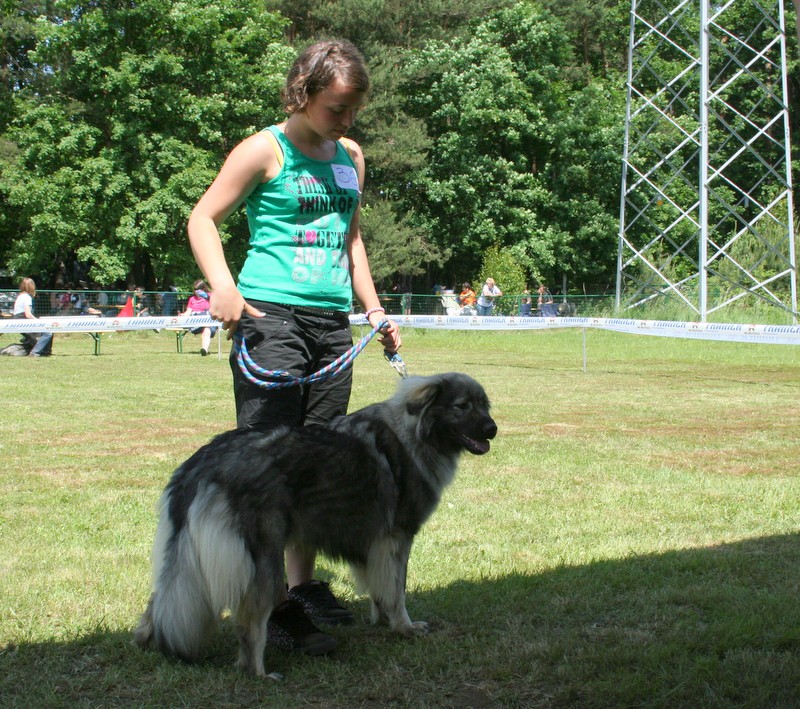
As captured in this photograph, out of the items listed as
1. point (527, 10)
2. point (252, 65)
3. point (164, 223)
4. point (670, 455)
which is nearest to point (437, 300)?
point (164, 223)

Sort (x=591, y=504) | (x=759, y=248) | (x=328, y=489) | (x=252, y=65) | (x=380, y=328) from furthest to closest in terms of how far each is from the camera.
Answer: (x=252, y=65), (x=759, y=248), (x=591, y=504), (x=380, y=328), (x=328, y=489)

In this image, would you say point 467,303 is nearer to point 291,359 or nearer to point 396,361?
point 396,361

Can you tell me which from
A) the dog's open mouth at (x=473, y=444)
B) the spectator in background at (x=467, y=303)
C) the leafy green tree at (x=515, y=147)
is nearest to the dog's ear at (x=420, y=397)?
the dog's open mouth at (x=473, y=444)

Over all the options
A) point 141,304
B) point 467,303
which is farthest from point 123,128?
point 467,303

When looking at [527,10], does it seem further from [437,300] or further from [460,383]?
[460,383]

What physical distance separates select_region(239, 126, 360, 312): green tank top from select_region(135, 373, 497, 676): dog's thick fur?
0.55 m

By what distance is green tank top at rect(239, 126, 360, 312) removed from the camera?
344 centimetres

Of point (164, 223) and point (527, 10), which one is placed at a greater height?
point (527, 10)

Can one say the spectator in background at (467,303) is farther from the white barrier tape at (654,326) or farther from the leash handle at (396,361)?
the leash handle at (396,361)

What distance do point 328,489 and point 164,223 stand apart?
27730mm

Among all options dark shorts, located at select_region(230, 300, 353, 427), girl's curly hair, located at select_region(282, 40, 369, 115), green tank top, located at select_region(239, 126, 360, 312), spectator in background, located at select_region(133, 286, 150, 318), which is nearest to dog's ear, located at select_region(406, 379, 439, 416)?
dark shorts, located at select_region(230, 300, 353, 427)

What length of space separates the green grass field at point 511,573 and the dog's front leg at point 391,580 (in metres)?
0.10

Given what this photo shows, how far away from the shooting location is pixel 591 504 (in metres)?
5.78

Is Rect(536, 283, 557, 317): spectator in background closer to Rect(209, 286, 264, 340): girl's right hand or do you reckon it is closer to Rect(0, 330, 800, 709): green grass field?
Rect(0, 330, 800, 709): green grass field
